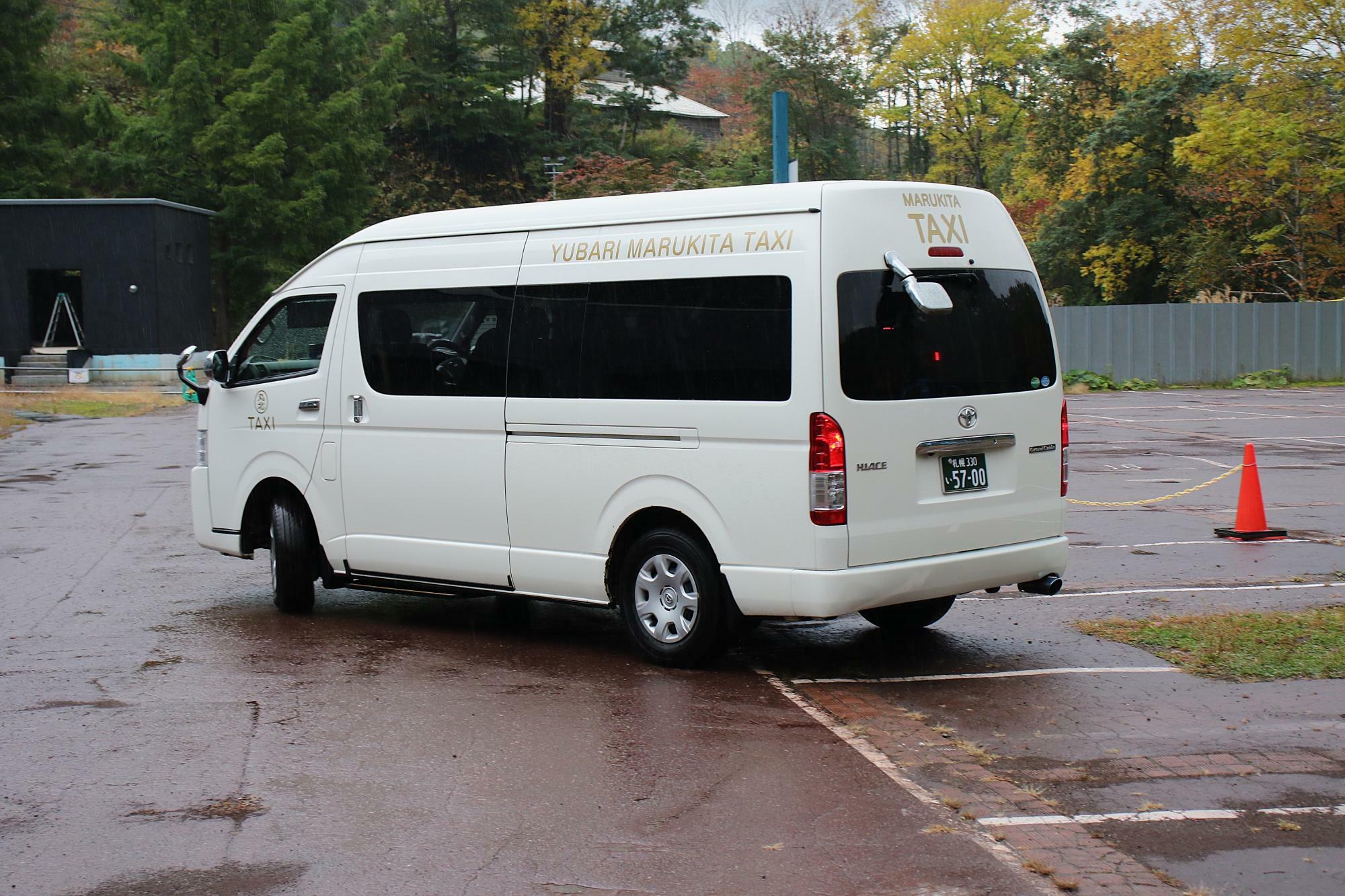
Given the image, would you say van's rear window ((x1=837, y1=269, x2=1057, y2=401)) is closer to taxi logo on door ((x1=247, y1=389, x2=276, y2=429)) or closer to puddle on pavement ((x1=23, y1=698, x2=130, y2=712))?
puddle on pavement ((x1=23, y1=698, x2=130, y2=712))

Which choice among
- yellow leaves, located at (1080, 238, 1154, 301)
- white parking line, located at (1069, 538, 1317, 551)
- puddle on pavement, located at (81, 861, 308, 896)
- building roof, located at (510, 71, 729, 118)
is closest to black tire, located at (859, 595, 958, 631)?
white parking line, located at (1069, 538, 1317, 551)

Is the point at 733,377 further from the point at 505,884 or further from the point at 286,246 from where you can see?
the point at 286,246

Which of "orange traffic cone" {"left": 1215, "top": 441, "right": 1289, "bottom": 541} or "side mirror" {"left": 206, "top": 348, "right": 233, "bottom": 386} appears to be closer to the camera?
"side mirror" {"left": 206, "top": 348, "right": 233, "bottom": 386}

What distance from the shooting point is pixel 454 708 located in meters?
6.90

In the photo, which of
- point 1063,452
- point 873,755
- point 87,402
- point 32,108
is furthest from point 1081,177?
point 873,755

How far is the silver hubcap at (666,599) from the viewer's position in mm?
7527

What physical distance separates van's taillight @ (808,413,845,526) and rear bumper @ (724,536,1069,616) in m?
0.28

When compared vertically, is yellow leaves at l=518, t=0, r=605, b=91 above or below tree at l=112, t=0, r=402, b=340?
above

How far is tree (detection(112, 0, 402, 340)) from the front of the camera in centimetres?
5506

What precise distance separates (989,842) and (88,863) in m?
3.09

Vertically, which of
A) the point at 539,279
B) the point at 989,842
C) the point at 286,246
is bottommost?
the point at 989,842

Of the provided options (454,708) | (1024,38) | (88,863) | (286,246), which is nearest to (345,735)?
(454,708)

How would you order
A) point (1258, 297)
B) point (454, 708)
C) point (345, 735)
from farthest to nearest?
point (1258, 297)
point (454, 708)
point (345, 735)

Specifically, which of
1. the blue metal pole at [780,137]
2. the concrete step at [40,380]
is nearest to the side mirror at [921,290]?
the blue metal pole at [780,137]
